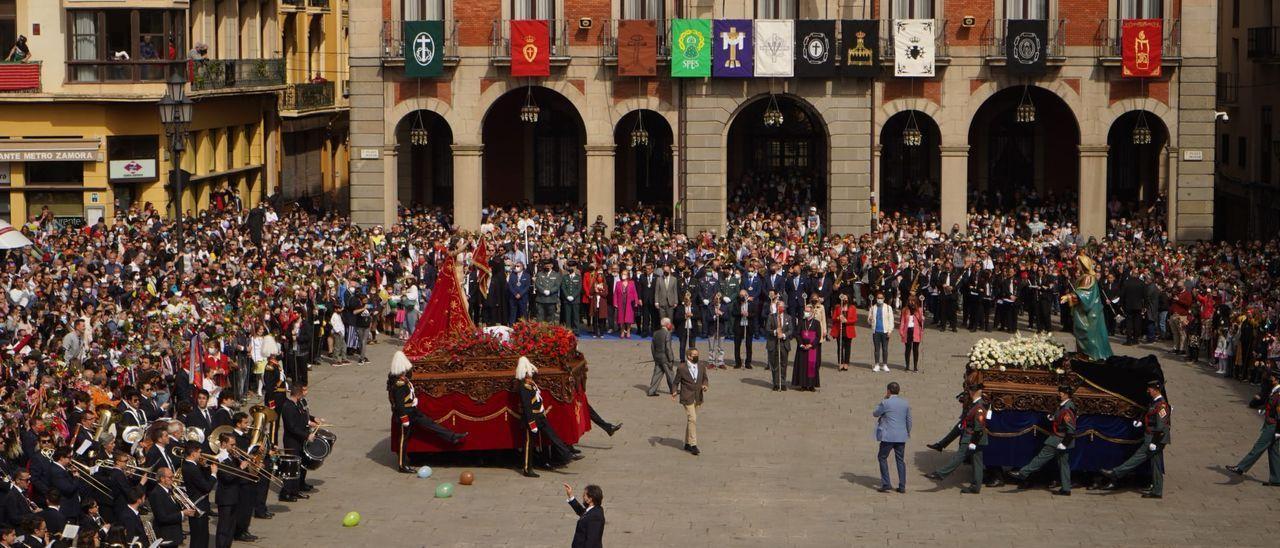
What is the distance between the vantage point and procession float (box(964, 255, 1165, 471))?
24.1 meters

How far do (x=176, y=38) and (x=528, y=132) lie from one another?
1225 centimetres

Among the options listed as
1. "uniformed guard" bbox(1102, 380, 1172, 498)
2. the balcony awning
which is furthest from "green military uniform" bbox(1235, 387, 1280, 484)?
the balcony awning

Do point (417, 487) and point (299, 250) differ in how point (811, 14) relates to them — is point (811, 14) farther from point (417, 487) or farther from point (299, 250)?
point (417, 487)

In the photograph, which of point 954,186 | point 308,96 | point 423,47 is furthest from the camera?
point 308,96

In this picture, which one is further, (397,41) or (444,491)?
(397,41)

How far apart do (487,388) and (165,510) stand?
6.56 m

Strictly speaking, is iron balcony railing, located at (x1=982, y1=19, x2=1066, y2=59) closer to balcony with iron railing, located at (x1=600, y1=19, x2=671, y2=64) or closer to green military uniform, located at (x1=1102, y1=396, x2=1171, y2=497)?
balcony with iron railing, located at (x1=600, y1=19, x2=671, y2=64)

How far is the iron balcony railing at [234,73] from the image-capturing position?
50.3m

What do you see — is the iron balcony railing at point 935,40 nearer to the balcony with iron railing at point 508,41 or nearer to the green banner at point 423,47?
the balcony with iron railing at point 508,41

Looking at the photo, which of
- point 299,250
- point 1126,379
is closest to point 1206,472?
point 1126,379

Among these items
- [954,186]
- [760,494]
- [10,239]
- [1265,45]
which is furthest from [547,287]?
[1265,45]

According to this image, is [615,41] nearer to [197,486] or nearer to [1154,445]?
[1154,445]

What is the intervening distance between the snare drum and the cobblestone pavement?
0.47 metres

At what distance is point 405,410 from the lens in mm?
25188
